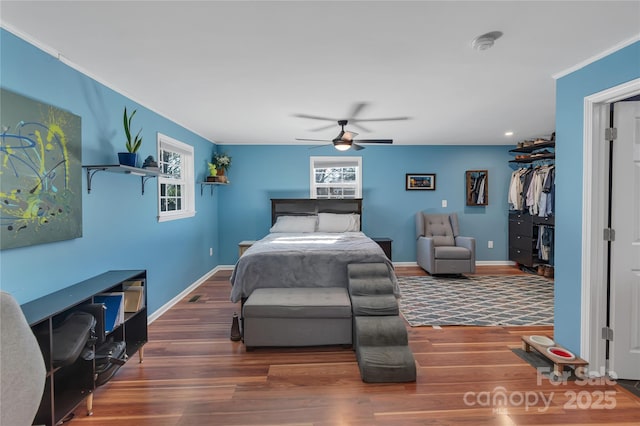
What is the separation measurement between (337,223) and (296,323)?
2.61m

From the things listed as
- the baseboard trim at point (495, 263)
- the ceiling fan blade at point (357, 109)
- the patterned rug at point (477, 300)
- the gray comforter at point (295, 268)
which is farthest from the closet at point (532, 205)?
the gray comforter at point (295, 268)

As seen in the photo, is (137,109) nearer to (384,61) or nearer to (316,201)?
(384,61)

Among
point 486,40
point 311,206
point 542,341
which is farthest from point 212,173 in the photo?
point 542,341

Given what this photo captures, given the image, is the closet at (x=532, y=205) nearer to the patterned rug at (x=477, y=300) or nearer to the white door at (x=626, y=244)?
the patterned rug at (x=477, y=300)

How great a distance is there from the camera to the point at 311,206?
5.49 m

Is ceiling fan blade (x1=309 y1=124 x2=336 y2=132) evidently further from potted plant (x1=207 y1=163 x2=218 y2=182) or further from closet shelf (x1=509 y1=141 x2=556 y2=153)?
closet shelf (x1=509 y1=141 x2=556 y2=153)

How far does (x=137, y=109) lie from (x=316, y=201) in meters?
3.08

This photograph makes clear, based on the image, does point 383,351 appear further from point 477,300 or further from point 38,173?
point 38,173

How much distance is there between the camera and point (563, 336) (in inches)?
99.0

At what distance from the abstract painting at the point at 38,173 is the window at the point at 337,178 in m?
3.97

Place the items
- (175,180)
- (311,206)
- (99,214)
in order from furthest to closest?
(311,206)
(175,180)
(99,214)

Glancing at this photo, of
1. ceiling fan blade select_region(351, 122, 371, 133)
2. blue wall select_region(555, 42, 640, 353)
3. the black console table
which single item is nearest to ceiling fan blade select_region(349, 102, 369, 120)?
ceiling fan blade select_region(351, 122, 371, 133)

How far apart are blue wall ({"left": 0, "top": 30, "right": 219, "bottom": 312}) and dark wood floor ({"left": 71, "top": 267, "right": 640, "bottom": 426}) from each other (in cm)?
85

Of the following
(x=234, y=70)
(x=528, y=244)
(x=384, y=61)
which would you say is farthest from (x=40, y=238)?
(x=528, y=244)
